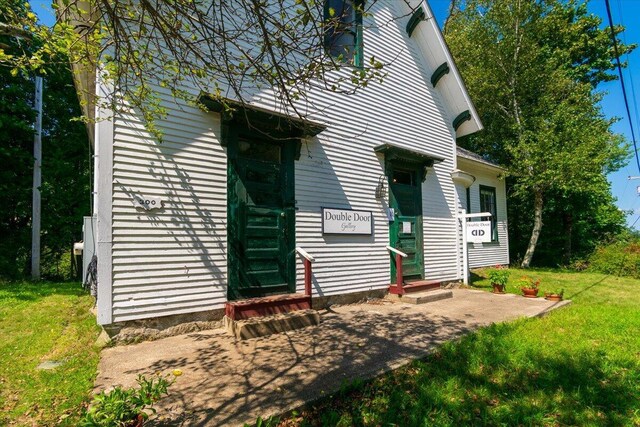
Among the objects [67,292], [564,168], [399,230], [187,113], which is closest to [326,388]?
[187,113]

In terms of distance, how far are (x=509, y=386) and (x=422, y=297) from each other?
3612mm

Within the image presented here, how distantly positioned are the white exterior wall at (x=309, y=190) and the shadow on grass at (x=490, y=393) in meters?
2.74

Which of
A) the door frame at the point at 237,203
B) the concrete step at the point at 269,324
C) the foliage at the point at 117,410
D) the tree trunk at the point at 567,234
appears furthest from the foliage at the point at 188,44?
the tree trunk at the point at 567,234

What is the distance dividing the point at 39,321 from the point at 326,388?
443cm

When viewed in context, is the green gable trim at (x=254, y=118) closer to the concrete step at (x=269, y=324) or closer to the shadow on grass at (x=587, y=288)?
the concrete step at (x=269, y=324)

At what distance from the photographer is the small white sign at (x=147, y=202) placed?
4.27 metres

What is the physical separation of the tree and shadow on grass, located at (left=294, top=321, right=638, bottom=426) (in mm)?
10346

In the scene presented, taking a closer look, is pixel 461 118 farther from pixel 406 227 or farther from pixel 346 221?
pixel 346 221

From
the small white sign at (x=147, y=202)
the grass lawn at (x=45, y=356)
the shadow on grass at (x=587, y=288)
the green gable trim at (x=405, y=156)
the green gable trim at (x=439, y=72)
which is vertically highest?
the green gable trim at (x=439, y=72)

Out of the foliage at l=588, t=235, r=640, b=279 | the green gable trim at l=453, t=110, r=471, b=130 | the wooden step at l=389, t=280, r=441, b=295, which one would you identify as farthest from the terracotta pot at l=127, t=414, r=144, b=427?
the foliage at l=588, t=235, r=640, b=279

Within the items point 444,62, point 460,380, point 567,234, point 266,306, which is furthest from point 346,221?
point 567,234

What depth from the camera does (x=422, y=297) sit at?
6738 mm

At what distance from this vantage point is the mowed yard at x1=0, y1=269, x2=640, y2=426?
8.60ft

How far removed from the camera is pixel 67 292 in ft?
22.0
